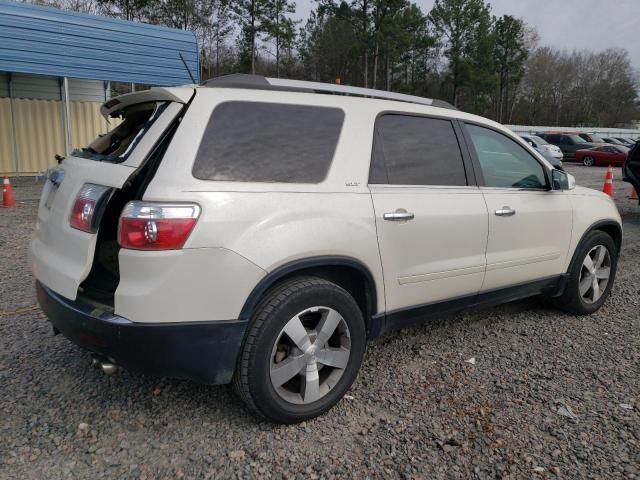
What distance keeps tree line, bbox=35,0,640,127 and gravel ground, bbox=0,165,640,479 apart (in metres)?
19.7

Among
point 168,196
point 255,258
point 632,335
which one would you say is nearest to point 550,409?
point 632,335

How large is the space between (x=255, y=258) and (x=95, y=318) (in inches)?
31.2

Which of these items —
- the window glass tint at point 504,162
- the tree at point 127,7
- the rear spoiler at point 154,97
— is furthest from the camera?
the tree at point 127,7

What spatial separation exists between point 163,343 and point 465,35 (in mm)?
51199

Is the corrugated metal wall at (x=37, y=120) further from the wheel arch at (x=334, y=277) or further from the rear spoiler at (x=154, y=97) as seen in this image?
the wheel arch at (x=334, y=277)

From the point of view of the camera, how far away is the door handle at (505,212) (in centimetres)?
362

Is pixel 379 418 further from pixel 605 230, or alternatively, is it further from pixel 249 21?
pixel 249 21

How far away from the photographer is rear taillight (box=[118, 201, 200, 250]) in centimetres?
232

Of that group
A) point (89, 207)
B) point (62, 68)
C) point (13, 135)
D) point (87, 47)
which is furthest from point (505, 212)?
point (13, 135)

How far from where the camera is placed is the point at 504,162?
3.90 metres

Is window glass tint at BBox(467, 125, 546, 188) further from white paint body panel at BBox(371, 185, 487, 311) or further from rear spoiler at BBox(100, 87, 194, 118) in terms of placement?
rear spoiler at BBox(100, 87, 194, 118)

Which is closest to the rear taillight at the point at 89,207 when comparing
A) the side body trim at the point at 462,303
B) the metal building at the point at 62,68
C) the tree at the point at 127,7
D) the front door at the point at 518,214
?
the side body trim at the point at 462,303

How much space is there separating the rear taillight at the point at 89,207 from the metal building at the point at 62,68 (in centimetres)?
901

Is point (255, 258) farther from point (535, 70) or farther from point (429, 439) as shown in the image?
point (535, 70)
